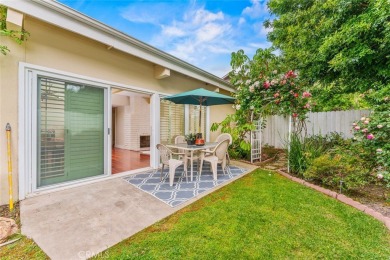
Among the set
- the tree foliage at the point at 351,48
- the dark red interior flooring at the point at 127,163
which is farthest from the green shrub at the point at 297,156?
the dark red interior flooring at the point at 127,163

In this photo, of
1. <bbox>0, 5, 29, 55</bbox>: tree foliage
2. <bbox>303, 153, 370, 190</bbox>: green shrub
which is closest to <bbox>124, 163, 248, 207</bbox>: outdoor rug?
<bbox>303, 153, 370, 190</bbox>: green shrub

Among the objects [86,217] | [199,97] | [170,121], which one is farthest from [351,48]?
[86,217]

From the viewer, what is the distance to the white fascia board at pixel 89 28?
9.29 feet

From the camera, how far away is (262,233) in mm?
2281

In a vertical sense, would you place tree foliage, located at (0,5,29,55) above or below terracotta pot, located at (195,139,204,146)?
above

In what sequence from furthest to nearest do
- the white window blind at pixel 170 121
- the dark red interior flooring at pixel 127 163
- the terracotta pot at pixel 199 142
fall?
the white window blind at pixel 170 121 → the dark red interior flooring at pixel 127 163 → the terracotta pot at pixel 199 142

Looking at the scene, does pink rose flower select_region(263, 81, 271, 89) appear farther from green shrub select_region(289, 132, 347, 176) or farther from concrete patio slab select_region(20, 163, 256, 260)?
concrete patio slab select_region(20, 163, 256, 260)

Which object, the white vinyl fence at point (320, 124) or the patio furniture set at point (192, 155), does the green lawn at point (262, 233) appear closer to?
the patio furniture set at point (192, 155)

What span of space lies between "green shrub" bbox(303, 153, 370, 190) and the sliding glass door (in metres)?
5.09

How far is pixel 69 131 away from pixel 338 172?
19.1 feet

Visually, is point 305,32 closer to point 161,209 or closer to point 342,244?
point 342,244

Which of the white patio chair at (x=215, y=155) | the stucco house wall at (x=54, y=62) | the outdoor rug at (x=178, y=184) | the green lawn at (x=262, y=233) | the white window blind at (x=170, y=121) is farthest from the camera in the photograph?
the white window blind at (x=170, y=121)

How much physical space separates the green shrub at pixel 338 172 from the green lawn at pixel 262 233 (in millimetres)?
583

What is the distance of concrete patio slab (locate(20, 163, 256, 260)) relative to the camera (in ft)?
6.68
